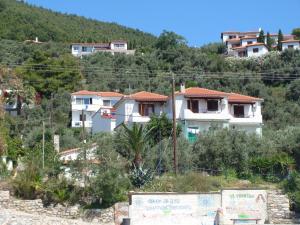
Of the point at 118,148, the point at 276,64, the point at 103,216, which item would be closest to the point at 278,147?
the point at 118,148

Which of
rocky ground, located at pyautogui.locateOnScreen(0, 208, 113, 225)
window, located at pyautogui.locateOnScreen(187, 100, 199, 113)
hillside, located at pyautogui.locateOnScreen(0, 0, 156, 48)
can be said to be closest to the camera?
rocky ground, located at pyautogui.locateOnScreen(0, 208, 113, 225)

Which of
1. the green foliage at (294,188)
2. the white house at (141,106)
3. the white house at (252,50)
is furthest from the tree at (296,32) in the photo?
the green foliage at (294,188)

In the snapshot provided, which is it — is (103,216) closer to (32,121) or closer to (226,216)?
(226,216)

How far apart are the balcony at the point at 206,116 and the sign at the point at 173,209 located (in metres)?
24.1

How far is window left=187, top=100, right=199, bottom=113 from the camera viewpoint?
5675cm

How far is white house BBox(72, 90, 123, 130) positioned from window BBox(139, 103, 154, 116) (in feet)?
56.0

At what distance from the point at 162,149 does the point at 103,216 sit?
363 inches

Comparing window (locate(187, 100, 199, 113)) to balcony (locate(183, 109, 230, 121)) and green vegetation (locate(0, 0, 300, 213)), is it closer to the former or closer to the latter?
balcony (locate(183, 109, 230, 121))

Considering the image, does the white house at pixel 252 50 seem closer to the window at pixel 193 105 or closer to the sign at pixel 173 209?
the window at pixel 193 105

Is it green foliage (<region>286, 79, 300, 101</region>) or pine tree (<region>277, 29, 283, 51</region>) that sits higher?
pine tree (<region>277, 29, 283, 51</region>)

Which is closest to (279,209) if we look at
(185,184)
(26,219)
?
(185,184)

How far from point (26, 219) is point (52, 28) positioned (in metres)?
130

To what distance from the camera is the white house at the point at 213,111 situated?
184ft

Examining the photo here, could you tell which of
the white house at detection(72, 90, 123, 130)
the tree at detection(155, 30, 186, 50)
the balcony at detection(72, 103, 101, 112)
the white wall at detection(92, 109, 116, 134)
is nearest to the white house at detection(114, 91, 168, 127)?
the white wall at detection(92, 109, 116, 134)
